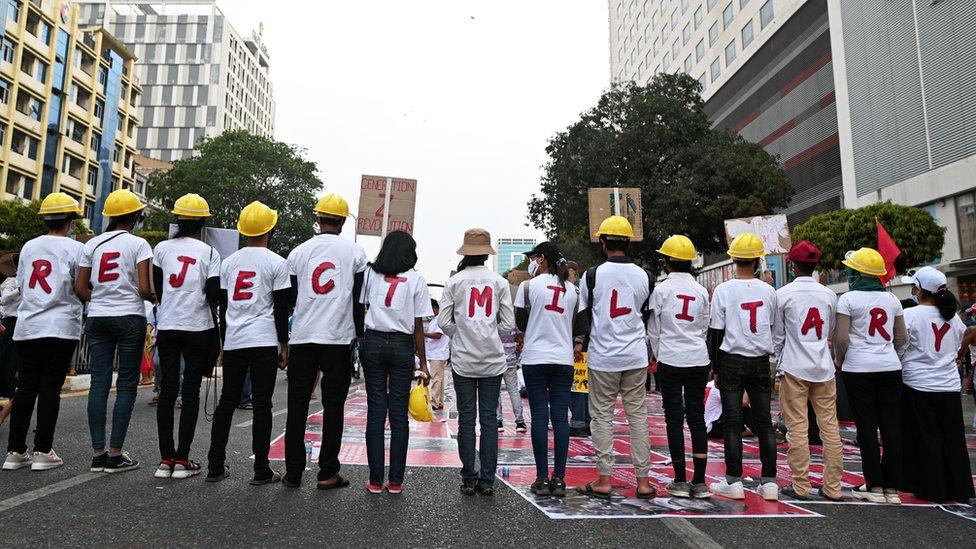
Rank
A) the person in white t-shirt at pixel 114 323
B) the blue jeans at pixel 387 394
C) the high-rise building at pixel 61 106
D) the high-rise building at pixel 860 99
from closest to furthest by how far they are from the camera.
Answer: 1. the blue jeans at pixel 387 394
2. the person in white t-shirt at pixel 114 323
3. the high-rise building at pixel 860 99
4. the high-rise building at pixel 61 106

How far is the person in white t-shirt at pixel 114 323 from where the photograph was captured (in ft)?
14.8

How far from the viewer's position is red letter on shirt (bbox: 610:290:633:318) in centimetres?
450

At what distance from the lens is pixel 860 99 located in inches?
987

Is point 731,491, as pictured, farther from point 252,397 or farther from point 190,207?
point 190,207

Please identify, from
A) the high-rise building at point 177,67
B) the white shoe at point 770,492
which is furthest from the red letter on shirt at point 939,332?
the high-rise building at point 177,67

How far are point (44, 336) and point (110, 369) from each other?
52cm

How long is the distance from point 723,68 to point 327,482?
143ft

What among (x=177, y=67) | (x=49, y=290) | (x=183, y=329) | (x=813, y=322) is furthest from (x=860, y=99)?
(x=177, y=67)

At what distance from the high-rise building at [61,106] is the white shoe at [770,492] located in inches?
1762

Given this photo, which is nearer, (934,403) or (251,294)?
(251,294)

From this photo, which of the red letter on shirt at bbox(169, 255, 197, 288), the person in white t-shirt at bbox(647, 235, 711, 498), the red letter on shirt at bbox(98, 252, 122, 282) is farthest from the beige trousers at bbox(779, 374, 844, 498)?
the red letter on shirt at bbox(98, 252, 122, 282)

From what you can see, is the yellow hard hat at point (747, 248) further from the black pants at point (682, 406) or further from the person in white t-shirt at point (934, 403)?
the person in white t-shirt at point (934, 403)

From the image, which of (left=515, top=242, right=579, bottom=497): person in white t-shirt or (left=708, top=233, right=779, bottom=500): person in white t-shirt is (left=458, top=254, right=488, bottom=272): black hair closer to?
(left=515, top=242, right=579, bottom=497): person in white t-shirt

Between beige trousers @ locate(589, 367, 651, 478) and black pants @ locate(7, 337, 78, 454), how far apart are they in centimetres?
384
